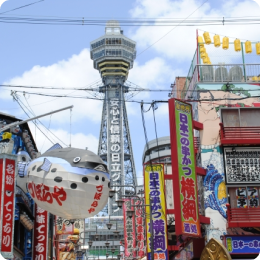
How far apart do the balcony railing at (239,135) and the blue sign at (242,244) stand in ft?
17.3

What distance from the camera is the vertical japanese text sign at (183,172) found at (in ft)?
86.0

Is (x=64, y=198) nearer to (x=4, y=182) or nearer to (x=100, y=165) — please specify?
(x=100, y=165)

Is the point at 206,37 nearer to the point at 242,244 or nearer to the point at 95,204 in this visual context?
the point at 242,244

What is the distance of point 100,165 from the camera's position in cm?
2308

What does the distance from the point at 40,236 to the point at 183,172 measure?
449 inches

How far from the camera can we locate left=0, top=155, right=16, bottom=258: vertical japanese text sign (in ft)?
78.9

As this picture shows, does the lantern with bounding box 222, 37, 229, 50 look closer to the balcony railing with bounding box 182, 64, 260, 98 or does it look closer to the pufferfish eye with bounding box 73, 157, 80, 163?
the balcony railing with bounding box 182, 64, 260, 98

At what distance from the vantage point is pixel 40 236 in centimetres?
3294

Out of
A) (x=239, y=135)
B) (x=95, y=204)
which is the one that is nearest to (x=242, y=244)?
(x=239, y=135)

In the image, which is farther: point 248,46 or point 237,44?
point 248,46

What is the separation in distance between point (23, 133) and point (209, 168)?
12494 millimetres

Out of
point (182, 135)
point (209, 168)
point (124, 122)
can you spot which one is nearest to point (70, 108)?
point (182, 135)

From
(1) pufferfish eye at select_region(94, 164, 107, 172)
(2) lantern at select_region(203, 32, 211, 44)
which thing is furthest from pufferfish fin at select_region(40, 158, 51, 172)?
(2) lantern at select_region(203, 32, 211, 44)

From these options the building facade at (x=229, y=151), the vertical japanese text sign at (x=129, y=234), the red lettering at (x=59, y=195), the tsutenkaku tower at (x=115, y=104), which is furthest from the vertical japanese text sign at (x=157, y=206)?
the tsutenkaku tower at (x=115, y=104)
